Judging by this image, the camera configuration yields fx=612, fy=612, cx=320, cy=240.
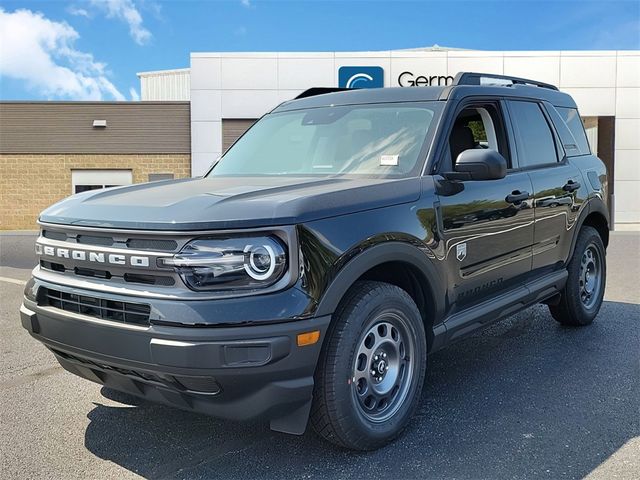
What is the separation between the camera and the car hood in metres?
2.71

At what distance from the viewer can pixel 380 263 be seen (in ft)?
10.3

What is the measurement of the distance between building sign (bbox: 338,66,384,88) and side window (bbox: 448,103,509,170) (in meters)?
16.3

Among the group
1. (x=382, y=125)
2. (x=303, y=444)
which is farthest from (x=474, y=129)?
(x=303, y=444)

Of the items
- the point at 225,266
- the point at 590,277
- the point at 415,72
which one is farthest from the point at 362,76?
the point at 225,266

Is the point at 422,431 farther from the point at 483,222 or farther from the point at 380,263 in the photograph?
the point at 483,222

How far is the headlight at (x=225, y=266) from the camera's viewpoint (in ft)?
8.72

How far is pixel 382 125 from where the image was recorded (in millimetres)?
3986

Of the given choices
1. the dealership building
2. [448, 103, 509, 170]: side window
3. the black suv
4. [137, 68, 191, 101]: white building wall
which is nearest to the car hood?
the black suv

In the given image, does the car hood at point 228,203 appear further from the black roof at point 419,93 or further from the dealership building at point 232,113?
the dealership building at point 232,113

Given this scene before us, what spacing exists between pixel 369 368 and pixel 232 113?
1844 centimetres

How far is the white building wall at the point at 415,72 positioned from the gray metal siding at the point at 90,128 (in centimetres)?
118

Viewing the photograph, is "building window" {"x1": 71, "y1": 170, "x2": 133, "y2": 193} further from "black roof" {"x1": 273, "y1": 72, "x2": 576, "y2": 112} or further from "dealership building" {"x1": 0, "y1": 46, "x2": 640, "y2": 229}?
"black roof" {"x1": 273, "y1": 72, "x2": 576, "y2": 112}

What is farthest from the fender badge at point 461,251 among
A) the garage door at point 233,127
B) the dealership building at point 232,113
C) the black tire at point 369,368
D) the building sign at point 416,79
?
the garage door at point 233,127

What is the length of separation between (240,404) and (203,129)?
62.2ft
